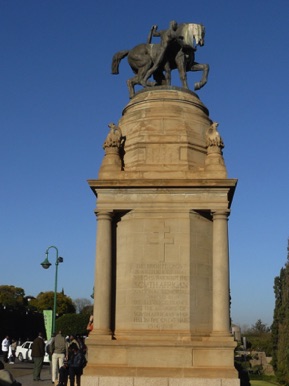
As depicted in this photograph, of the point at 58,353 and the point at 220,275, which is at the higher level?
the point at 220,275

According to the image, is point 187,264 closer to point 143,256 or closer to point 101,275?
point 143,256

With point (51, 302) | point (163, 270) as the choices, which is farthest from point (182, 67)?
point (51, 302)

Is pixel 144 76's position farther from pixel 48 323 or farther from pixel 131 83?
pixel 48 323

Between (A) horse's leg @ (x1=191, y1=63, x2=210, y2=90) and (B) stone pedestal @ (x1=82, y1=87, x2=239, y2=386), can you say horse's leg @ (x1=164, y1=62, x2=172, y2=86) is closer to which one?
(A) horse's leg @ (x1=191, y1=63, x2=210, y2=90)

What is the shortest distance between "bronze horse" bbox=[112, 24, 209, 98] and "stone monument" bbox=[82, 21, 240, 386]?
125 inches

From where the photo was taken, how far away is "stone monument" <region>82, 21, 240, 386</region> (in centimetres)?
1766

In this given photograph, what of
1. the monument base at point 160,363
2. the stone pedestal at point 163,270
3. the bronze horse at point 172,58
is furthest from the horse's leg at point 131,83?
the monument base at point 160,363

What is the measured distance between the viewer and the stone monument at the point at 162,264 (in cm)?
1766

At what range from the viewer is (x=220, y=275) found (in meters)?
18.4

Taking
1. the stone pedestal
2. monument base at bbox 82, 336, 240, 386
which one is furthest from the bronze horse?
monument base at bbox 82, 336, 240, 386

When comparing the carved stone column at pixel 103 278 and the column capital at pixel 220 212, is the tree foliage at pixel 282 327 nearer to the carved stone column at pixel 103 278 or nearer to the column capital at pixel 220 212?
the column capital at pixel 220 212

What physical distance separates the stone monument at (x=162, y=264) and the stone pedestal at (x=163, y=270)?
0.10 ft

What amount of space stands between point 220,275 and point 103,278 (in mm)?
3673

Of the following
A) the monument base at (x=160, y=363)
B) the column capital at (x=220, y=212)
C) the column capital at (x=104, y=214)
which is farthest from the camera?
the column capital at (x=104, y=214)
